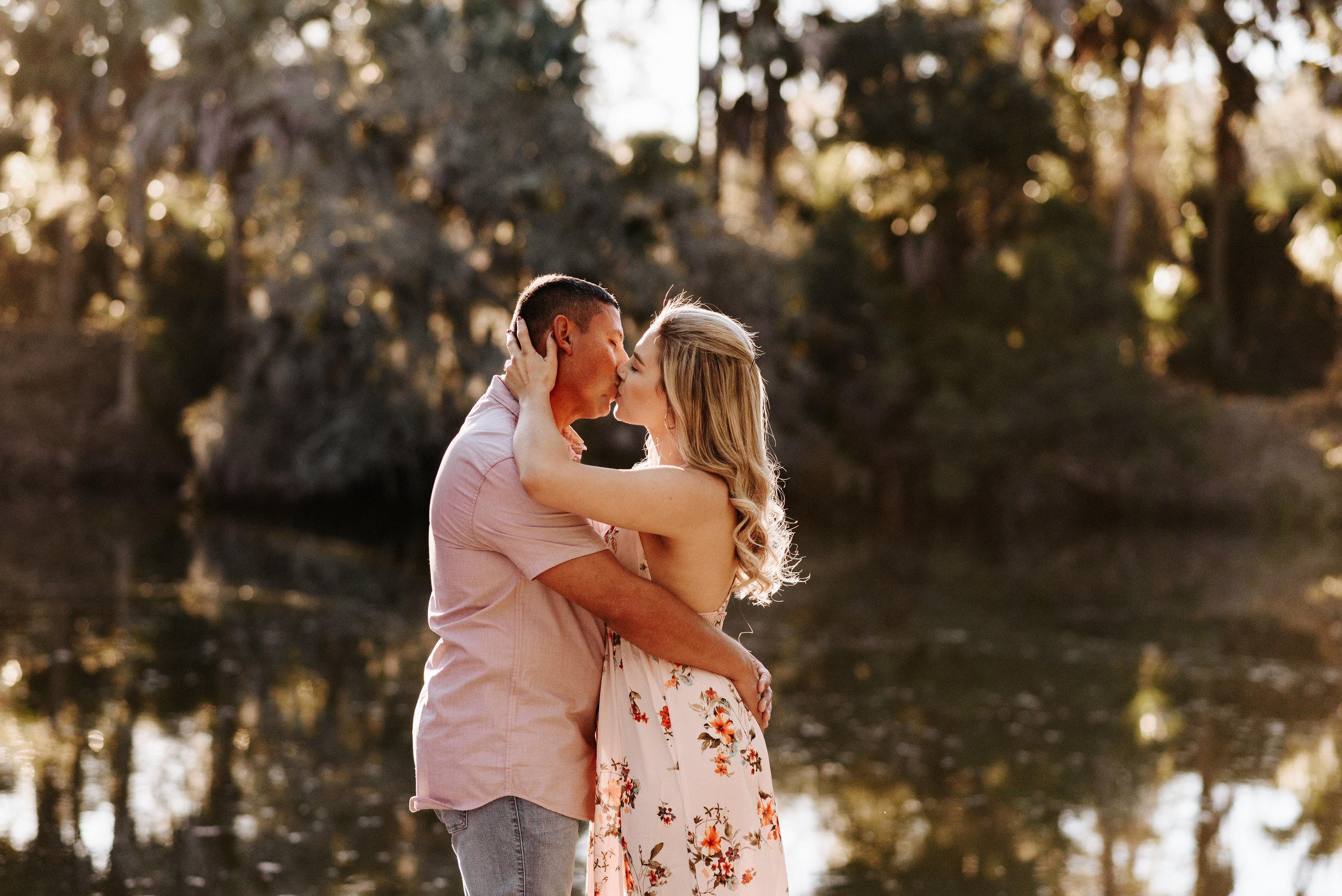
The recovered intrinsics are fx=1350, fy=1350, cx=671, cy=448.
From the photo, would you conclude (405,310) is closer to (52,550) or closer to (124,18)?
(52,550)

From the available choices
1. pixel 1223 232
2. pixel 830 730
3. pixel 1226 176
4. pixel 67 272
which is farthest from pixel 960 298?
pixel 67 272

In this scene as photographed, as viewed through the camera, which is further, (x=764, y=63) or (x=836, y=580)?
(x=764, y=63)

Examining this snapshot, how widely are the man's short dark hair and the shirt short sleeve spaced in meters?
0.35

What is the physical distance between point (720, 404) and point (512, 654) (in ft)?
2.30

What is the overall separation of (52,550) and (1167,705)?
43.8ft

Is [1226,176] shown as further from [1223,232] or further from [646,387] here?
[646,387]

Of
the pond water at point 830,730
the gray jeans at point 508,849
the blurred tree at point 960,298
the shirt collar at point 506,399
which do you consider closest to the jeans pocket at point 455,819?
the gray jeans at point 508,849

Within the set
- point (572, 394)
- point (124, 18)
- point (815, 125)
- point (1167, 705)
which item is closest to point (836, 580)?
point (1167, 705)

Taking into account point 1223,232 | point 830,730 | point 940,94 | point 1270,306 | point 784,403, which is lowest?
point 830,730

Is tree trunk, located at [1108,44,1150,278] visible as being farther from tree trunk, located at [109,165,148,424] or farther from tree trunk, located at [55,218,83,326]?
tree trunk, located at [55,218,83,326]

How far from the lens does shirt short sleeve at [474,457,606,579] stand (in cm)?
279

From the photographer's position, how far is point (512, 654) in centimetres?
283

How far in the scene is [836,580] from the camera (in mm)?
17141

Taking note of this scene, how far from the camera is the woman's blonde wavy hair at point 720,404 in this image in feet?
9.65
